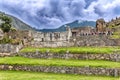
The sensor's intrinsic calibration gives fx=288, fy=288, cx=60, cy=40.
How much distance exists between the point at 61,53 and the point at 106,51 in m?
6.28

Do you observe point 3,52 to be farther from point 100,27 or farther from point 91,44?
point 100,27

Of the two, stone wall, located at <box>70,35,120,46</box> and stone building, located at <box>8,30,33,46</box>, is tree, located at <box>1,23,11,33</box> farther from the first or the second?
stone wall, located at <box>70,35,120,46</box>

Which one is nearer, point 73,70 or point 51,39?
point 73,70

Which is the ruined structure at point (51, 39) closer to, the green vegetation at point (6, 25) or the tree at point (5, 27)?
the tree at point (5, 27)

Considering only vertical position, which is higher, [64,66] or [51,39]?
[51,39]

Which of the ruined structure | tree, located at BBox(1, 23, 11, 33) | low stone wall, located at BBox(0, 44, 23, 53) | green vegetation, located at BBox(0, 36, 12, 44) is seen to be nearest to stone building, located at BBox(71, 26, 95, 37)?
the ruined structure

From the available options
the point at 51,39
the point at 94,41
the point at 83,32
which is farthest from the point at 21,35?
the point at 83,32

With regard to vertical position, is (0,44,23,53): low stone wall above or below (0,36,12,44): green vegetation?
below

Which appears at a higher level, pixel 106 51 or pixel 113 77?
pixel 106 51

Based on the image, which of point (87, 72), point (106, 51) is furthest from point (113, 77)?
point (106, 51)

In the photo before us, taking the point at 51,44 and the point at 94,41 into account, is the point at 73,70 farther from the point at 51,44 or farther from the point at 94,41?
the point at 51,44

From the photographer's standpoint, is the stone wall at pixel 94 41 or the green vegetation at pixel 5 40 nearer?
the stone wall at pixel 94 41

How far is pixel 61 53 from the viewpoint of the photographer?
4050 centimetres

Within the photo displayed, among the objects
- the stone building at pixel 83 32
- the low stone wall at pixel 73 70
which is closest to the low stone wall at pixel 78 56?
the low stone wall at pixel 73 70
